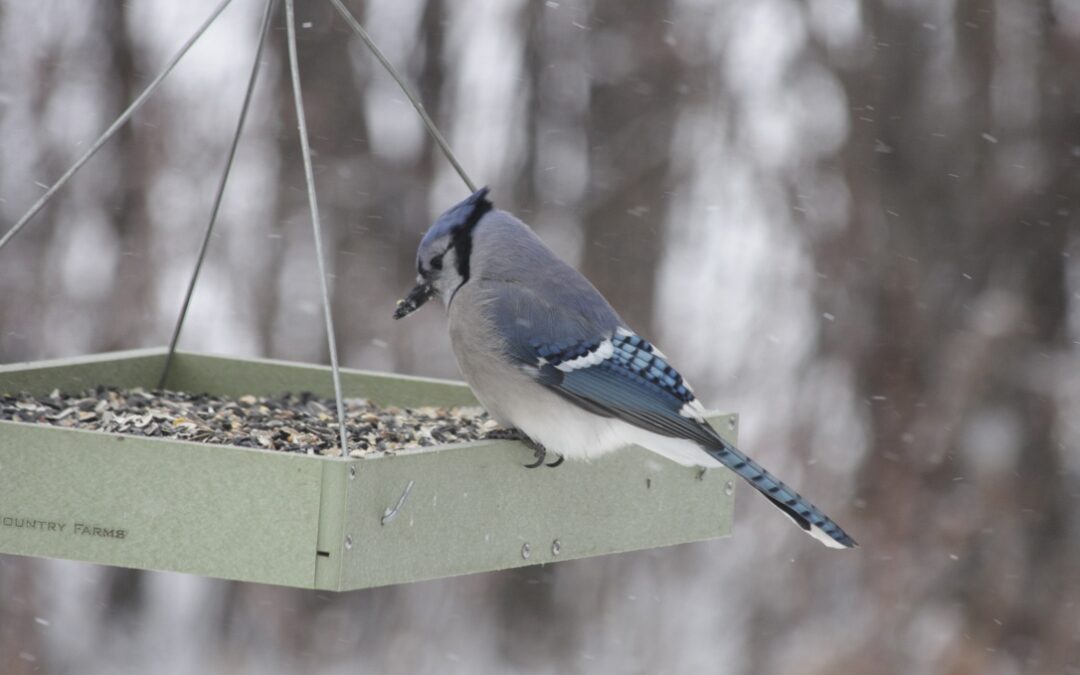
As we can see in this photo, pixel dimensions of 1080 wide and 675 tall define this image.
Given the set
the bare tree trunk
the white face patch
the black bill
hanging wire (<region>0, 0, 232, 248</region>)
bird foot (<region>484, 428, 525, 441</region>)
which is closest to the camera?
hanging wire (<region>0, 0, 232, 248</region>)

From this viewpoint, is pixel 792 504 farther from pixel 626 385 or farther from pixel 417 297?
pixel 417 297

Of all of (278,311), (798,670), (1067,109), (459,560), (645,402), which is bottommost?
(798,670)

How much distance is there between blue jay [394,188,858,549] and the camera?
307 cm

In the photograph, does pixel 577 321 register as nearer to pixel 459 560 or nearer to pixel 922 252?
pixel 459 560

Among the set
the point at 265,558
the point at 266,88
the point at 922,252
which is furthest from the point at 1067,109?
the point at 265,558

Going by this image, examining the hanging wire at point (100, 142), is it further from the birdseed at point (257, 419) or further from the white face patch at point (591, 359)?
the white face patch at point (591, 359)

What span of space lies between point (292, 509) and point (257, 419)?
2.70ft

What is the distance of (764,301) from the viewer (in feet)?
18.4

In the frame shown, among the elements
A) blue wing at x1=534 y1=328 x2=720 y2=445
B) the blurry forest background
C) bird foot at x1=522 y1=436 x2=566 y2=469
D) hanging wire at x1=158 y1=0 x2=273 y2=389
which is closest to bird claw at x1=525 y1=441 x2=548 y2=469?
bird foot at x1=522 y1=436 x2=566 y2=469

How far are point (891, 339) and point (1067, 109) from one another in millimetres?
1043

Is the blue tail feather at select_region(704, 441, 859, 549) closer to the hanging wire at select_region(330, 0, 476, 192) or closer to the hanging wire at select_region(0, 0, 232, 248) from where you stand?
the hanging wire at select_region(330, 0, 476, 192)

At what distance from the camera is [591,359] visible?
320 cm

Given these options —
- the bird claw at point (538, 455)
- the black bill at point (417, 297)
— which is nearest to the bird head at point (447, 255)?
the black bill at point (417, 297)

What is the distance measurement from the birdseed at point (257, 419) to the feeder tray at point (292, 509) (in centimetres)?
15
